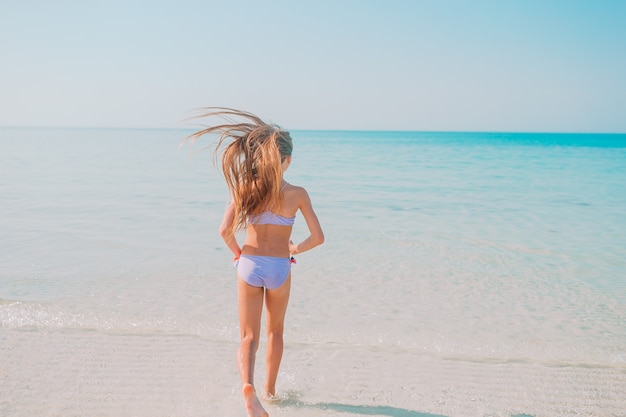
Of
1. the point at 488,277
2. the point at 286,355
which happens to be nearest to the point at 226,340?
the point at 286,355

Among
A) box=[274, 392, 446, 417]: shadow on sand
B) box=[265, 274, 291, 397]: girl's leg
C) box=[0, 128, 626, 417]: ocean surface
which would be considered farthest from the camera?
box=[0, 128, 626, 417]: ocean surface

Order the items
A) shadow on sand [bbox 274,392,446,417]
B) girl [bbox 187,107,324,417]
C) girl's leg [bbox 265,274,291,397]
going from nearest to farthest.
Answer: girl [bbox 187,107,324,417], girl's leg [bbox 265,274,291,397], shadow on sand [bbox 274,392,446,417]

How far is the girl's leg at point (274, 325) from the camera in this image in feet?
11.0

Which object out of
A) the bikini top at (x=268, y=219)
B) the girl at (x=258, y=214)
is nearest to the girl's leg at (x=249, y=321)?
the girl at (x=258, y=214)

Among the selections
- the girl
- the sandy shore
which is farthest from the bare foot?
the sandy shore

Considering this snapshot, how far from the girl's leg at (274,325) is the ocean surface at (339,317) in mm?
223

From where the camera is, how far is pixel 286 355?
459cm

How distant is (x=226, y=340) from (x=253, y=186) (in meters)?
2.26

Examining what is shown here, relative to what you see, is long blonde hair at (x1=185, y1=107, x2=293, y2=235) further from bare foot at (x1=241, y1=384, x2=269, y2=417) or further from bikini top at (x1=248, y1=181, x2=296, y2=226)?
bare foot at (x1=241, y1=384, x2=269, y2=417)

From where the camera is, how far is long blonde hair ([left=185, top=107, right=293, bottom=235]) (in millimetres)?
3113

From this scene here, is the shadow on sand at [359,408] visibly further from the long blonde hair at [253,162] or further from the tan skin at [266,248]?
the long blonde hair at [253,162]

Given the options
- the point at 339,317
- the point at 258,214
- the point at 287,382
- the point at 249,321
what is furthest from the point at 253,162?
the point at 339,317

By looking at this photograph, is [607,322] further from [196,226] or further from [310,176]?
[310,176]

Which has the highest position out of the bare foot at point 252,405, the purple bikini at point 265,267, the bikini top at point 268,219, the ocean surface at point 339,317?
the bikini top at point 268,219
